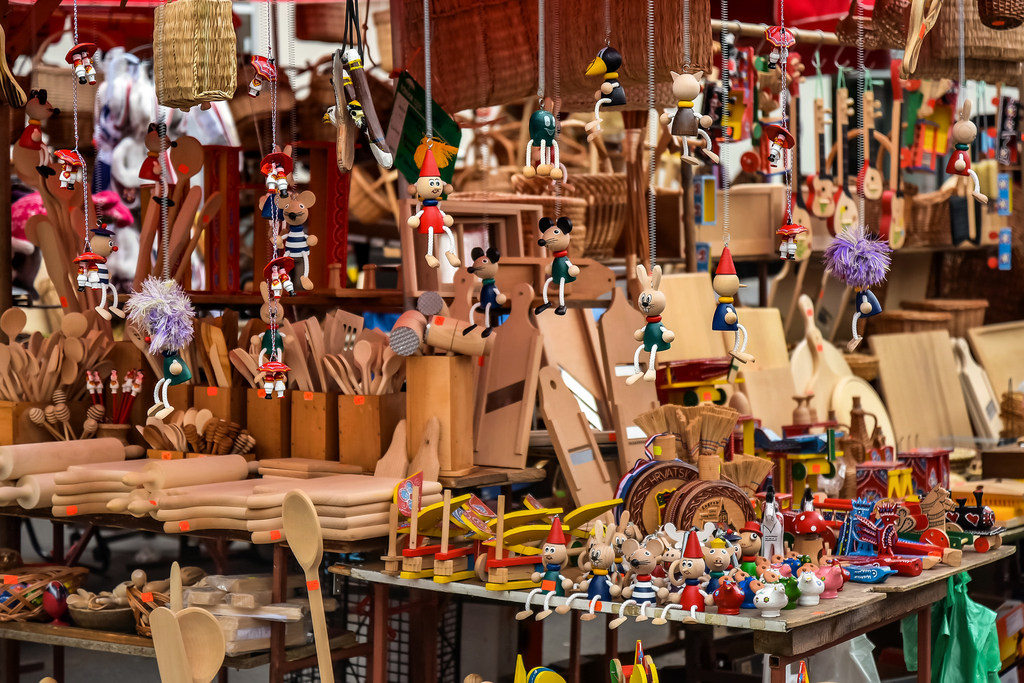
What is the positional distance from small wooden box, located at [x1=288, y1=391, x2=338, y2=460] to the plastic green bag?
174 centimetres

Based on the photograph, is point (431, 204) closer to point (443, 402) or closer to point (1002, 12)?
point (443, 402)

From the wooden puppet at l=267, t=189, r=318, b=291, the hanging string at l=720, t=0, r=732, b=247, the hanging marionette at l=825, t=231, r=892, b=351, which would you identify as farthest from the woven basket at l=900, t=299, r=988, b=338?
the wooden puppet at l=267, t=189, r=318, b=291

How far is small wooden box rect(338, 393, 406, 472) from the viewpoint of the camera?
3814mm

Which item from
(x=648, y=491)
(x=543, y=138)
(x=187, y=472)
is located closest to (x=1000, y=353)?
(x=648, y=491)

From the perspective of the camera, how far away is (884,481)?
4.08 metres

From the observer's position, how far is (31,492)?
3.84 meters

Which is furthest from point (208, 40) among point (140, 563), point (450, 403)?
point (140, 563)

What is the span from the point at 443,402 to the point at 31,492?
125 cm

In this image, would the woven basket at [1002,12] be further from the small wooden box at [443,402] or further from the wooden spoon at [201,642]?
the wooden spoon at [201,642]

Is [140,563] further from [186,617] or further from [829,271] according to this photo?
→ [829,271]

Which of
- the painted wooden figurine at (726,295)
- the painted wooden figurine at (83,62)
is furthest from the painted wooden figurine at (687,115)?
the painted wooden figurine at (83,62)

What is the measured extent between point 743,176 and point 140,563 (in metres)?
4.04

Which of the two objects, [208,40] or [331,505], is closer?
[208,40]

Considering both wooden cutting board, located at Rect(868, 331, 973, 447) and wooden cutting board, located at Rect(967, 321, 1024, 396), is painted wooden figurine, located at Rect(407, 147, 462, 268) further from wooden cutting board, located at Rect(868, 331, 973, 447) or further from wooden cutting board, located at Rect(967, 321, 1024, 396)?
wooden cutting board, located at Rect(967, 321, 1024, 396)
